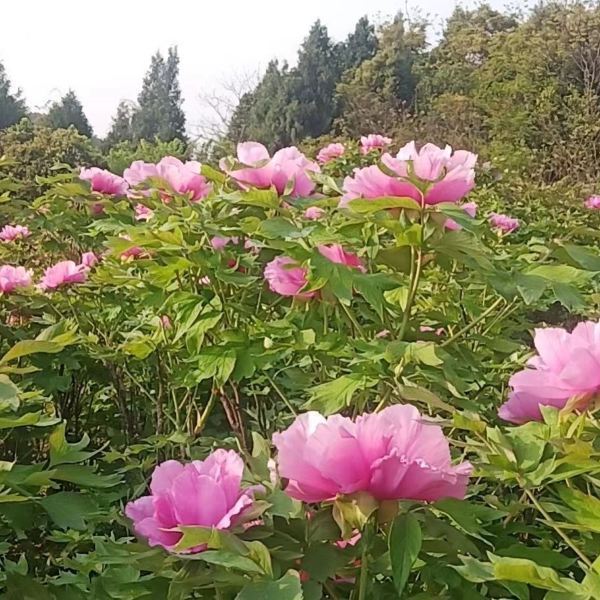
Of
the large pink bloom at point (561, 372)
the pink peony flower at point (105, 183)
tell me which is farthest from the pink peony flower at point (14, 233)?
the large pink bloom at point (561, 372)

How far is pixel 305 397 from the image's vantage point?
5.49 feet

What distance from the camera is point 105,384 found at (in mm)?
2297

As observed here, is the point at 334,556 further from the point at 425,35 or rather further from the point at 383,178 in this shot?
the point at 425,35

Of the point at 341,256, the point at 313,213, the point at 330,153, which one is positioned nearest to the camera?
the point at 341,256

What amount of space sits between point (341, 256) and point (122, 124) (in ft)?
100

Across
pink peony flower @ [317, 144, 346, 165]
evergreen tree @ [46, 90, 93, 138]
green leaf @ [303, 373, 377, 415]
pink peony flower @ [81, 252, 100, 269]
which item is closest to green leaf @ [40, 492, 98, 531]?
green leaf @ [303, 373, 377, 415]

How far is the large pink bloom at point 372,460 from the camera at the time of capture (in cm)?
73

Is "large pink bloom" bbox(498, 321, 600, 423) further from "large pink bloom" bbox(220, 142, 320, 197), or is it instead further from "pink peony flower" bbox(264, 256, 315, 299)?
"large pink bloom" bbox(220, 142, 320, 197)

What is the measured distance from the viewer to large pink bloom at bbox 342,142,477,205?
113 cm

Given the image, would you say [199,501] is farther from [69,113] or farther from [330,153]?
[69,113]

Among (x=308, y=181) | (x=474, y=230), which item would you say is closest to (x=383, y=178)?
(x=474, y=230)

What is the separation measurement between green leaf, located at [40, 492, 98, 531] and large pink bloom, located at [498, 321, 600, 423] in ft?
1.53

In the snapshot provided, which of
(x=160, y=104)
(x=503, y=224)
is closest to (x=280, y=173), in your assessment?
(x=503, y=224)

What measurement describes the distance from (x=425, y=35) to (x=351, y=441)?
72.5ft
